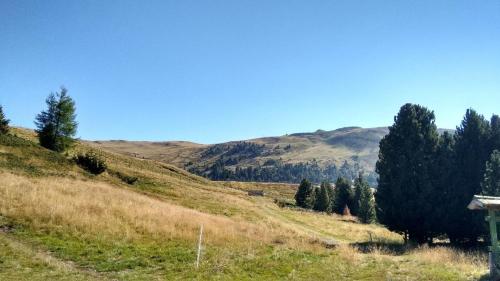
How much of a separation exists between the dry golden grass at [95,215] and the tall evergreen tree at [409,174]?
13.2 meters

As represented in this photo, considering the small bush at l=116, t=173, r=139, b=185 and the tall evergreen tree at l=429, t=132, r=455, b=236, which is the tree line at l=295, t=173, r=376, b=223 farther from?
the tall evergreen tree at l=429, t=132, r=455, b=236

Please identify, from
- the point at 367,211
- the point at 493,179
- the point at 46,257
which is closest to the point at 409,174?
the point at 493,179

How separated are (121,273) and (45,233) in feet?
25.0

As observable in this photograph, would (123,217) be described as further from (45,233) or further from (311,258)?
(311,258)

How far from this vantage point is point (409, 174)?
120 feet

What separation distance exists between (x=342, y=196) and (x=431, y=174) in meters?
62.9

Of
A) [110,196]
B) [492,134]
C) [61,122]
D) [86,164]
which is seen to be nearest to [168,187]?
[86,164]

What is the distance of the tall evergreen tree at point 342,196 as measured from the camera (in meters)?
97.7

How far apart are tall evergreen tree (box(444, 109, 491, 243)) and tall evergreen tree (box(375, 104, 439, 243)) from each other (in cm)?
167

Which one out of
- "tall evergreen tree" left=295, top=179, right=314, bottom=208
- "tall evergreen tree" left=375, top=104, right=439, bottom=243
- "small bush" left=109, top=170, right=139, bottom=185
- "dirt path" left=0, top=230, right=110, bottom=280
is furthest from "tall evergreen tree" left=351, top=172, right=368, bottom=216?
"dirt path" left=0, top=230, right=110, bottom=280

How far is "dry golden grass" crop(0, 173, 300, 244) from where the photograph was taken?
78.1 feet

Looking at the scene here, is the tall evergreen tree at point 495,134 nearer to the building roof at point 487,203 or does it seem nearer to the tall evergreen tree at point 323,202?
the building roof at point 487,203

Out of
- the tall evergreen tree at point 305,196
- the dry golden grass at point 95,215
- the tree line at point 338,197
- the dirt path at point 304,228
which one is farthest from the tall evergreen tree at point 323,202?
the dry golden grass at point 95,215

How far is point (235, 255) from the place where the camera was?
20422 mm
